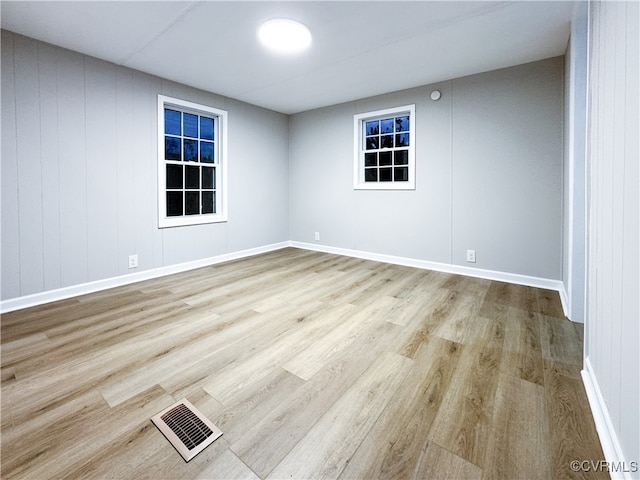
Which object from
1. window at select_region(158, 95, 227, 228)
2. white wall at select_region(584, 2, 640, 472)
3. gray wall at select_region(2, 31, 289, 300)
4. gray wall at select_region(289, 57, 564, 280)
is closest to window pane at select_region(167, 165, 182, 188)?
window at select_region(158, 95, 227, 228)

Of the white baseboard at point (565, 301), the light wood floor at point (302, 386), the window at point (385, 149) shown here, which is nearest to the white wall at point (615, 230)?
the light wood floor at point (302, 386)

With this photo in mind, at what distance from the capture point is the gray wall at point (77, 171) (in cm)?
276

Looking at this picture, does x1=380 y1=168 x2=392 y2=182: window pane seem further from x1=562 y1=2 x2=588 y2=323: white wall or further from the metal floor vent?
the metal floor vent

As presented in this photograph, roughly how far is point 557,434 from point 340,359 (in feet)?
3.63

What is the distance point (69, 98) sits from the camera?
3.05 meters

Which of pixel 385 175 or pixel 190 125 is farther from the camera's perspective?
pixel 385 175

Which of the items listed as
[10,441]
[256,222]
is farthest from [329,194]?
[10,441]

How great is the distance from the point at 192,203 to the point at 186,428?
3474 millimetres

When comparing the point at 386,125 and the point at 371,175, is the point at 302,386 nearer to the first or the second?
the point at 371,175

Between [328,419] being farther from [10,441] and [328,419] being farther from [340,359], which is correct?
[10,441]

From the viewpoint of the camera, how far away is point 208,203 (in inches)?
179

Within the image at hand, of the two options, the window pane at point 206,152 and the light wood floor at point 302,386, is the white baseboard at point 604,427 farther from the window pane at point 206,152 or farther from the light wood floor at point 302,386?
the window pane at point 206,152

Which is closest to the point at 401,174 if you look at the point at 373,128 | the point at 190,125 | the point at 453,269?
the point at 373,128

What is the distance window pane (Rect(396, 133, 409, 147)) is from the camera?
4352 mm
